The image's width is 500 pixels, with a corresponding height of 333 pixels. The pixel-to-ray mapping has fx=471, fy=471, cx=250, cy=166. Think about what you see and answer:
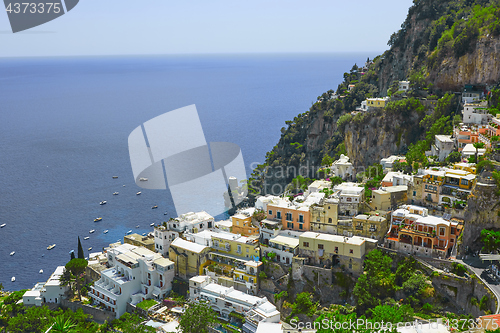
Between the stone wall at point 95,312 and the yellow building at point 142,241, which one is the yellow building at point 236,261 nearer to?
the yellow building at point 142,241

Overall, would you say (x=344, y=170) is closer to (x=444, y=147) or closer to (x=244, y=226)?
(x=444, y=147)

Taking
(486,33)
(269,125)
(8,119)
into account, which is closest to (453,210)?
(486,33)

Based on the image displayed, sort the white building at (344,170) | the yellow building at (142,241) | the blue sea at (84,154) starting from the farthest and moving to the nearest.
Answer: the blue sea at (84,154) → the white building at (344,170) → the yellow building at (142,241)

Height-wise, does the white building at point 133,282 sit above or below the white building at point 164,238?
below

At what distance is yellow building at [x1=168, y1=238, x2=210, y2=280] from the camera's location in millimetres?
34156

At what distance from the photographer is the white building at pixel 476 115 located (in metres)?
41.8

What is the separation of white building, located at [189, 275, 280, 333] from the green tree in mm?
1485

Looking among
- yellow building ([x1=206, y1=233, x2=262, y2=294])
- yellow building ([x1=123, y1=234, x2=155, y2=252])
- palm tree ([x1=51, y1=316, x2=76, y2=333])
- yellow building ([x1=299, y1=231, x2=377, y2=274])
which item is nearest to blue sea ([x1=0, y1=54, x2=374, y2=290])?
yellow building ([x1=123, y1=234, x2=155, y2=252])

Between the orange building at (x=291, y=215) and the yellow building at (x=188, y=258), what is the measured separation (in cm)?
557

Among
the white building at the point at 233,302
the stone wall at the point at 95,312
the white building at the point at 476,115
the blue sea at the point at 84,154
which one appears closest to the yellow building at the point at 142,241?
the stone wall at the point at 95,312

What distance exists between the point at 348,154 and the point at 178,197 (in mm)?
24779

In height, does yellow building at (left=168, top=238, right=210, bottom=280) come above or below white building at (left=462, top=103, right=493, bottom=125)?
below

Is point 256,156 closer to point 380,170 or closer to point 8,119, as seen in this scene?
point 380,170

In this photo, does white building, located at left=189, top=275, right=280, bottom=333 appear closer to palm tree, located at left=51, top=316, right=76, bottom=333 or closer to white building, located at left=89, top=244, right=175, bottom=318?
white building, located at left=89, top=244, right=175, bottom=318
